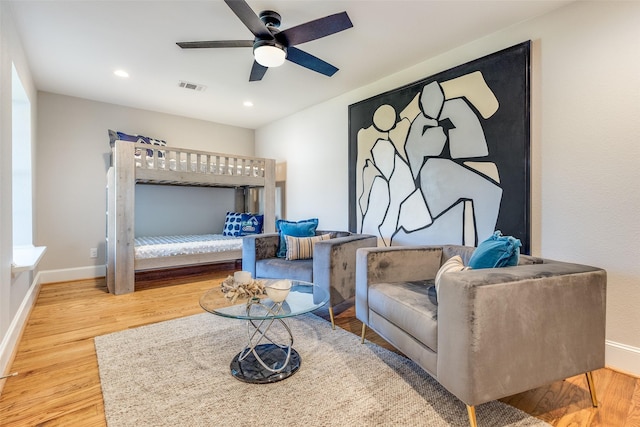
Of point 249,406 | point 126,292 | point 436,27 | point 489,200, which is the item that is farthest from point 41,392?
point 436,27

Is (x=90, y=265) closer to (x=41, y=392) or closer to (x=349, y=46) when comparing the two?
(x=41, y=392)

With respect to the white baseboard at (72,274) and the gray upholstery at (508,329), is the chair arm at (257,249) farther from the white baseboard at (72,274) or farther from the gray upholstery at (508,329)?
the white baseboard at (72,274)

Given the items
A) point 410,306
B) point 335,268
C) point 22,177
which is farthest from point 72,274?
point 410,306

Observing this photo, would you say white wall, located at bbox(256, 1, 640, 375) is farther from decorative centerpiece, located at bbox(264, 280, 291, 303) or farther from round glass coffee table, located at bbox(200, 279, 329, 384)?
decorative centerpiece, located at bbox(264, 280, 291, 303)

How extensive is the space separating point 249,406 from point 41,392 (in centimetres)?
113

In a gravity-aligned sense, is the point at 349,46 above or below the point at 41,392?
above

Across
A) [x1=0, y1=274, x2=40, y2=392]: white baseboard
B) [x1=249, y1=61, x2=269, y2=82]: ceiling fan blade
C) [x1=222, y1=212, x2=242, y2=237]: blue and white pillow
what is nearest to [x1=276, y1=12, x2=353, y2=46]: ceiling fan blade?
[x1=249, y1=61, x2=269, y2=82]: ceiling fan blade

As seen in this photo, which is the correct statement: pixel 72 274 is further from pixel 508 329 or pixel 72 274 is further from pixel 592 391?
pixel 592 391

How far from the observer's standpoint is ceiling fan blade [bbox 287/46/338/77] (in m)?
2.21

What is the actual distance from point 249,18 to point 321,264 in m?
1.74

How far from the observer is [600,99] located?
187 centimetres

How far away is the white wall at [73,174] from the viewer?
3.65 meters

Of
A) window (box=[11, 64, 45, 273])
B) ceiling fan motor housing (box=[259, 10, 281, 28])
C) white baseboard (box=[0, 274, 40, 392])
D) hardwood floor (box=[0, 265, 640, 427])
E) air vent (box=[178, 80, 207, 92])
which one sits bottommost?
hardwood floor (box=[0, 265, 640, 427])

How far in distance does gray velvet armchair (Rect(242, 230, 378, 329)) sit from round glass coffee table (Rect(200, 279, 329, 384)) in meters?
0.36
